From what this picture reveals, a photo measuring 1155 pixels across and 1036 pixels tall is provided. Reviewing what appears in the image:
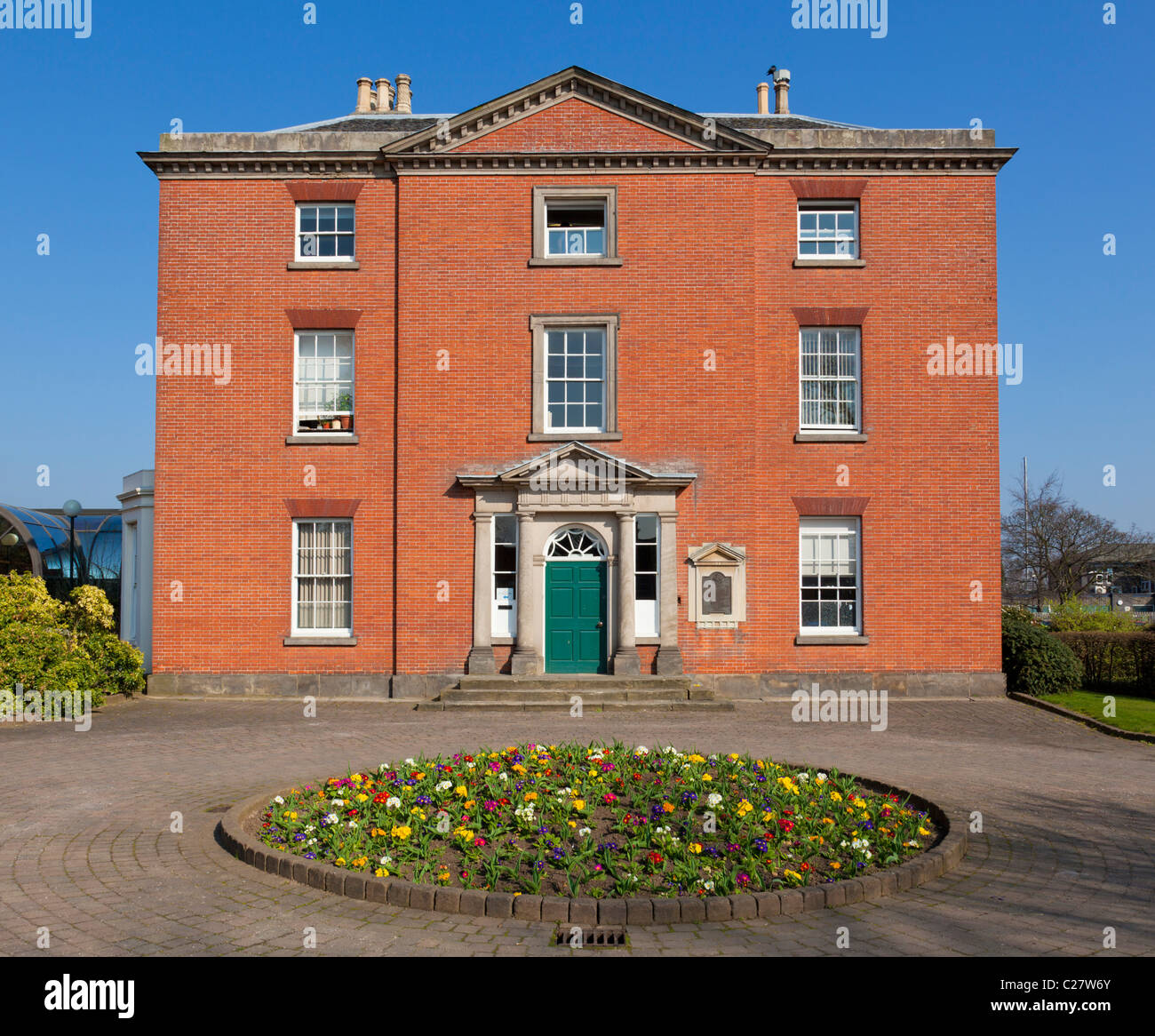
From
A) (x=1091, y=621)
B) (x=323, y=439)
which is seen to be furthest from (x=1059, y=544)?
(x=323, y=439)

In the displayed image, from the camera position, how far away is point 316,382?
1866cm

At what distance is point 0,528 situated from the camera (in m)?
27.0

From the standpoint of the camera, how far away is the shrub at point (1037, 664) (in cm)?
1841

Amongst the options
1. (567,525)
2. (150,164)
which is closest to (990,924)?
(567,525)

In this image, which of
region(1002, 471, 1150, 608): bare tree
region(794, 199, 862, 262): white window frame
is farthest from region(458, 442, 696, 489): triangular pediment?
region(1002, 471, 1150, 608): bare tree

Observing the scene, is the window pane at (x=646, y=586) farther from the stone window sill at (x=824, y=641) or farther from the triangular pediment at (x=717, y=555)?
the stone window sill at (x=824, y=641)

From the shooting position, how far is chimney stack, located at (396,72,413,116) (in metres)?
24.1

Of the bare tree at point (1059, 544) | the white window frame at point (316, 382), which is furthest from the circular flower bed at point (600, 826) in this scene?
the bare tree at point (1059, 544)

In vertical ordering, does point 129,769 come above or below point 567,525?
below

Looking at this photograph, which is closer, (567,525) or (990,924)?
(990,924)

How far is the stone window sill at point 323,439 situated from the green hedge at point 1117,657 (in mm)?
16085

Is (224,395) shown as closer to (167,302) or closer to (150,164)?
(167,302)

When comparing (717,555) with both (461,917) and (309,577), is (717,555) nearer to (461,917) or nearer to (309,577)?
(309,577)

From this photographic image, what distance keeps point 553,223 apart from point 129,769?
13185mm
